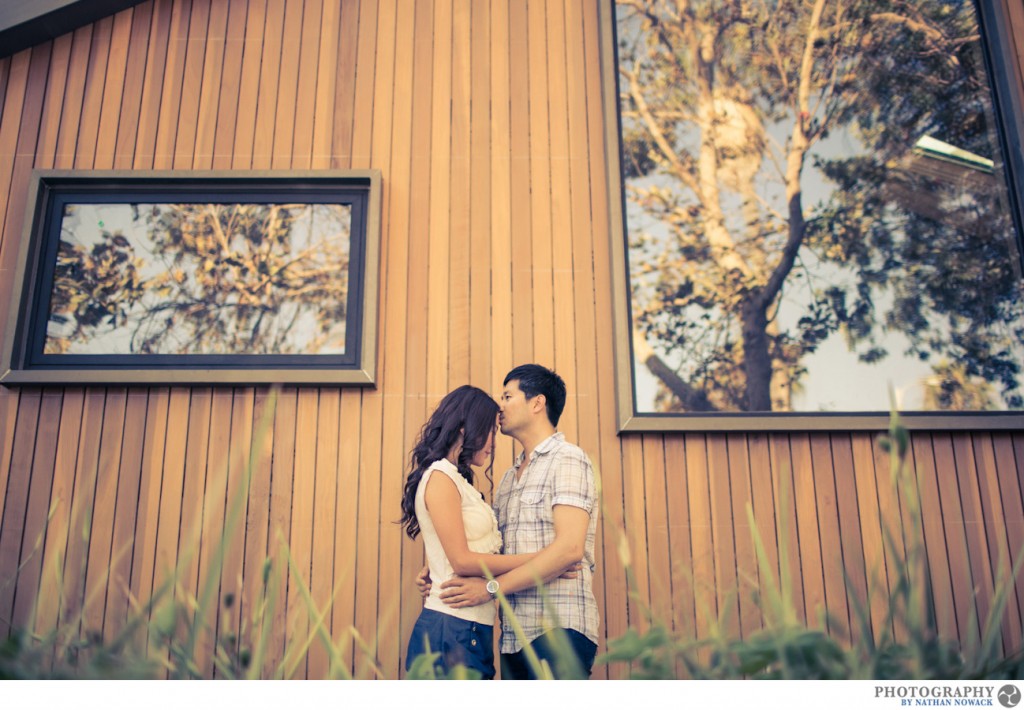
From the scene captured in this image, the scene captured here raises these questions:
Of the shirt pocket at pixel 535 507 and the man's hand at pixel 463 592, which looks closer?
the man's hand at pixel 463 592

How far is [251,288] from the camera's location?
9.07ft

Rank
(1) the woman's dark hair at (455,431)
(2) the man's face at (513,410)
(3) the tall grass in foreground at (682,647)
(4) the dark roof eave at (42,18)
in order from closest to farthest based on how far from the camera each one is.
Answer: (3) the tall grass in foreground at (682,647) < (1) the woman's dark hair at (455,431) < (2) the man's face at (513,410) < (4) the dark roof eave at (42,18)

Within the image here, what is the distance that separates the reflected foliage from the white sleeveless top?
0.92 meters

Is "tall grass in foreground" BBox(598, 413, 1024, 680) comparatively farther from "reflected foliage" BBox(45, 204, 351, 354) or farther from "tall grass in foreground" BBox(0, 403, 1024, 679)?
"reflected foliage" BBox(45, 204, 351, 354)

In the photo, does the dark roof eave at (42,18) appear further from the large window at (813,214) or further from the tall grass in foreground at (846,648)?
the tall grass in foreground at (846,648)

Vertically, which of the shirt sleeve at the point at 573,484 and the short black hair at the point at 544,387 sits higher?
the short black hair at the point at 544,387

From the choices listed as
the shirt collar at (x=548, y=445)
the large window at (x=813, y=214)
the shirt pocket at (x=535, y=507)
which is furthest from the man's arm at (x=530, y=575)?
the large window at (x=813, y=214)

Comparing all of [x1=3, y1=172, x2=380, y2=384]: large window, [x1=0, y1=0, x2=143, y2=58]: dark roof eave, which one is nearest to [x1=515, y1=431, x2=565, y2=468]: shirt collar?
[x1=3, y1=172, x2=380, y2=384]: large window

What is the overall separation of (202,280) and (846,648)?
2.66 m

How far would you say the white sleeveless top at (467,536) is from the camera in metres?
1.90

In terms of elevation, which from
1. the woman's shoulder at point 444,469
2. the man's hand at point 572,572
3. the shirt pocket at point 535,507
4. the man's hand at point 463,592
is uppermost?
the woman's shoulder at point 444,469

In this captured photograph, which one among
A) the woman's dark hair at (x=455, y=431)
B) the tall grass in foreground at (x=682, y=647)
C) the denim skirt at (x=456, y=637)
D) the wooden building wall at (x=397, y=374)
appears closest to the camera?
the tall grass in foreground at (x=682, y=647)

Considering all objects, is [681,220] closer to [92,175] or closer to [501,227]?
[501,227]

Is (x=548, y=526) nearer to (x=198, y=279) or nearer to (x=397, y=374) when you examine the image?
(x=397, y=374)
